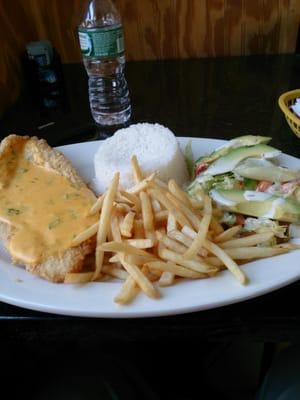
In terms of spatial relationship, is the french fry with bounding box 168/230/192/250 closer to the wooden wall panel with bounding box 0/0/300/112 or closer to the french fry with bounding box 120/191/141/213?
the french fry with bounding box 120/191/141/213

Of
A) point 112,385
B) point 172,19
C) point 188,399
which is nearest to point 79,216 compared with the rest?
point 112,385

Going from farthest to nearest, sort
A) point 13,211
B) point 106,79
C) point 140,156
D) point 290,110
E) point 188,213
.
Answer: point 106,79 → point 290,110 → point 140,156 → point 13,211 → point 188,213

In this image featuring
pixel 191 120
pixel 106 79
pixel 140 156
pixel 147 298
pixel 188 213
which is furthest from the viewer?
pixel 106 79

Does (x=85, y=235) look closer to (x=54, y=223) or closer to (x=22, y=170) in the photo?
(x=54, y=223)

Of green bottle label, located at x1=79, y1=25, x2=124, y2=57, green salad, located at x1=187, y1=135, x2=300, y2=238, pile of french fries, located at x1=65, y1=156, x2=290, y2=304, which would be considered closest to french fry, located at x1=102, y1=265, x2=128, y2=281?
pile of french fries, located at x1=65, y1=156, x2=290, y2=304

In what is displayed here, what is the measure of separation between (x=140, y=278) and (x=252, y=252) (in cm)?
23

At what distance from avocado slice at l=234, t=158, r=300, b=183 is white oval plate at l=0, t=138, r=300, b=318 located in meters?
0.22

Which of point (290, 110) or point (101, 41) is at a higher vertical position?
point (101, 41)

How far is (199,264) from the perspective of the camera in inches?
31.8

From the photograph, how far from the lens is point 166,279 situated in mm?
807

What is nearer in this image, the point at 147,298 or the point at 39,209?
the point at 147,298

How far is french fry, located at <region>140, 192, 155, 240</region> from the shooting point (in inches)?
34.2

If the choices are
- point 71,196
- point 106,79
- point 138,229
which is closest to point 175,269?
point 138,229

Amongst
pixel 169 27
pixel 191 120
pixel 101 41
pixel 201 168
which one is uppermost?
pixel 101 41
